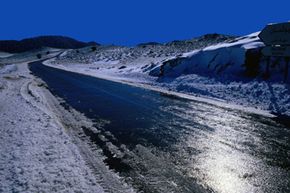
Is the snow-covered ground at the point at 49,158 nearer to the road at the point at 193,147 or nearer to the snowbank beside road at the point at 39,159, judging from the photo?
the snowbank beside road at the point at 39,159

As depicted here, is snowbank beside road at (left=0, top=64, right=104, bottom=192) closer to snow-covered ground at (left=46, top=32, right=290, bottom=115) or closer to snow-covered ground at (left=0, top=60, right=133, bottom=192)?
snow-covered ground at (left=0, top=60, right=133, bottom=192)

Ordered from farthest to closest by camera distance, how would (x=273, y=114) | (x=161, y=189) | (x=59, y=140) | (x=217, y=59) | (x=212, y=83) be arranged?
(x=217, y=59)
(x=212, y=83)
(x=273, y=114)
(x=59, y=140)
(x=161, y=189)

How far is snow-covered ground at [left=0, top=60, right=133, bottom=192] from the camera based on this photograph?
535 cm

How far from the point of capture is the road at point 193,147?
18.4 ft

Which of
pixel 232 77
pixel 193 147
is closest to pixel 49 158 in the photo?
pixel 193 147

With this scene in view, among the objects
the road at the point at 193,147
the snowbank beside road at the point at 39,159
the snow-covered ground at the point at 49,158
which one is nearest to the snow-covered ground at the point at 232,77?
the road at the point at 193,147

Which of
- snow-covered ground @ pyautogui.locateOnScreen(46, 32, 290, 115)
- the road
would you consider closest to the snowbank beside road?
the road

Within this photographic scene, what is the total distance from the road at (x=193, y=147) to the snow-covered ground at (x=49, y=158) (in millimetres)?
359

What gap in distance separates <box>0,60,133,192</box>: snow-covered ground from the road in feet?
1.18

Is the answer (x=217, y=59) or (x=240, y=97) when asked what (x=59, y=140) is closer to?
(x=240, y=97)

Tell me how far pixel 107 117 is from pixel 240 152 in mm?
4877

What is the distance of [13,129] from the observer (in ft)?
29.8

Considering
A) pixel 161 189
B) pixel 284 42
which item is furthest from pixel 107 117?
pixel 284 42

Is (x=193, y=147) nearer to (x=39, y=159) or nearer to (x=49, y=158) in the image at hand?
(x=49, y=158)
